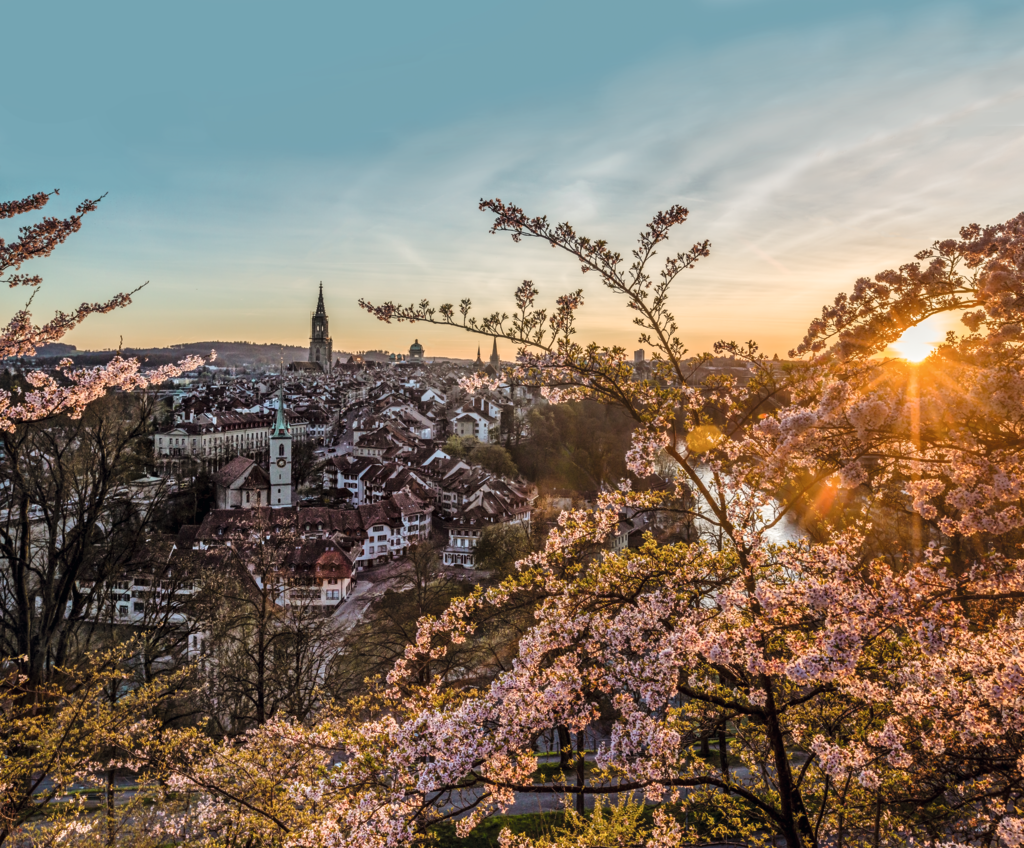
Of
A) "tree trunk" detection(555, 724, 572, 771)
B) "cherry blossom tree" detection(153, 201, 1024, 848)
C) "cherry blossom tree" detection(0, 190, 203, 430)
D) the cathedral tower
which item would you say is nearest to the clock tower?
"tree trunk" detection(555, 724, 572, 771)

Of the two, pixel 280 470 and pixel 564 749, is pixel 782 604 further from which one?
pixel 280 470

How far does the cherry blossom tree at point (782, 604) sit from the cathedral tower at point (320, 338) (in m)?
197

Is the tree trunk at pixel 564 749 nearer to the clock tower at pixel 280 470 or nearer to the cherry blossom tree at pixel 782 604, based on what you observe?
the cherry blossom tree at pixel 782 604

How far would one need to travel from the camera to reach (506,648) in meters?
20.6

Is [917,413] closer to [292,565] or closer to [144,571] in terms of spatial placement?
[144,571]

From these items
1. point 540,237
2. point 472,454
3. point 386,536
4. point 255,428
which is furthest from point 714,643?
point 255,428

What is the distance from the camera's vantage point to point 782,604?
12.1 feet

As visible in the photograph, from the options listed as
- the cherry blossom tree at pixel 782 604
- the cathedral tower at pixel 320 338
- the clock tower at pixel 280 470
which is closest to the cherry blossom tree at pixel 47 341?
the cherry blossom tree at pixel 782 604

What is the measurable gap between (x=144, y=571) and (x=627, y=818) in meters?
16.6

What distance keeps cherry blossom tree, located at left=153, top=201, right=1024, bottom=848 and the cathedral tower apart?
646 ft

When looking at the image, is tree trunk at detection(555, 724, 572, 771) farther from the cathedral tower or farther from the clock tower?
the cathedral tower

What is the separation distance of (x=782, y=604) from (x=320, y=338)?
7980 inches

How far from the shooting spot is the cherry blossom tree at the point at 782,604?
3.33 meters

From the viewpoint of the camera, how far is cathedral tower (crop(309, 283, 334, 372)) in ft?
633
